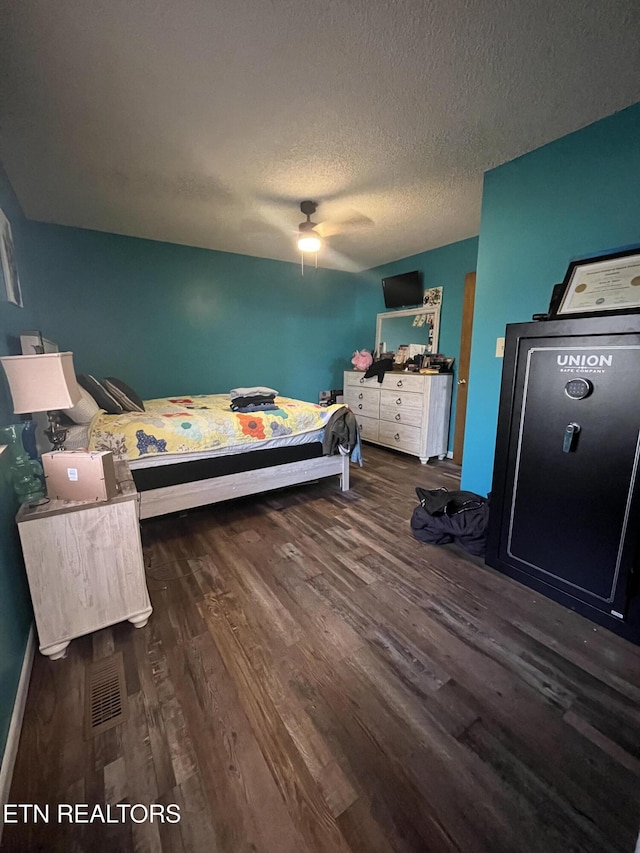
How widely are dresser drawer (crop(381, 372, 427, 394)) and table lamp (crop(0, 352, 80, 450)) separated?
320 cm

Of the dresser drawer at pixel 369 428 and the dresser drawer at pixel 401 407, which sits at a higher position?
the dresser drawer at pixel 401 407

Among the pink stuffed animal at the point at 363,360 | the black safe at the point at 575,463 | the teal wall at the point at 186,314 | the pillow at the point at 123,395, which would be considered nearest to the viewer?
the black safe at the point at 575,463

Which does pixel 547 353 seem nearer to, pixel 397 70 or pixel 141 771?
pixel 397 70

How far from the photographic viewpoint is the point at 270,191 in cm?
265

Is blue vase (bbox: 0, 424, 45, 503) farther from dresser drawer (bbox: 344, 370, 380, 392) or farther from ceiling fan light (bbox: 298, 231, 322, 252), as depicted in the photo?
dresser drawer (bbox: 344, 370, 380, 392)

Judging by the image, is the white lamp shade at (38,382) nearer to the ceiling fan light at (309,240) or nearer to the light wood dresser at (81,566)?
the light wood dresser at (81,566)

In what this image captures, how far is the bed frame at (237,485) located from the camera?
2.31 m

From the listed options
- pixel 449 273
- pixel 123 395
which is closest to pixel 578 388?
pixel 449 273

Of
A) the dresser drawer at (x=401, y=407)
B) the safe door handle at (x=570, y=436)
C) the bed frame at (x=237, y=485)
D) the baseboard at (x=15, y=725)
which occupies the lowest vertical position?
the baseboard at (x=15, y=725)

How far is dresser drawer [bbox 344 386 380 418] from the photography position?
4.42 meters

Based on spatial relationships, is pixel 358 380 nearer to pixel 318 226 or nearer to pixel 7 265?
pixel 318 226

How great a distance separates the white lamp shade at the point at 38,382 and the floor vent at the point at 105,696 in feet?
3.37

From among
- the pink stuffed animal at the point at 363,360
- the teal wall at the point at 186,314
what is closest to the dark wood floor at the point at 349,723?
the teal wall at the point at 186,314

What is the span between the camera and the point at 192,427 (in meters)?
2.41
